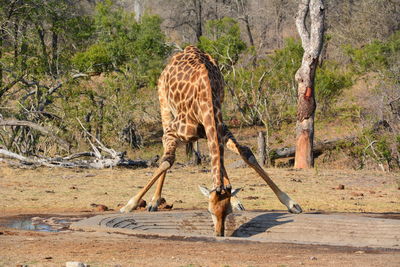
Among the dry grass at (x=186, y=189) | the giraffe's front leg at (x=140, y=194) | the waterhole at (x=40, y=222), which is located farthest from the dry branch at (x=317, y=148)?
the waterhole at (x=40, y=222)

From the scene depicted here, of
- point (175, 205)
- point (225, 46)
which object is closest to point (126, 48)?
point (225, 46)

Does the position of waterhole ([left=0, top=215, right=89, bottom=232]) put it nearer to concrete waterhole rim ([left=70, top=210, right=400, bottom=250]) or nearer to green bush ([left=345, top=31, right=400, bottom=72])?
concrete waterhole rim ([left=70, top=210, right=400, bottom=250])

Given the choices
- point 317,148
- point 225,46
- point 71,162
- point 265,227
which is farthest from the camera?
point 225,46

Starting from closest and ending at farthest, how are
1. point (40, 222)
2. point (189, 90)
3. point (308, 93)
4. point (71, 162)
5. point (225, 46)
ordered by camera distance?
1. point (40, 222)
2. point (189, 90)
3. point (71, 162)
4. point (308, 93)
5. point (225, 46)

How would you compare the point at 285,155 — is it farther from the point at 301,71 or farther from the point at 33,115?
the point at 33,115

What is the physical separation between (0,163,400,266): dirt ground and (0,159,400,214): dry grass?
2 centimetres

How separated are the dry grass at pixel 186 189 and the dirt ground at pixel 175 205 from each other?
15 millimetres

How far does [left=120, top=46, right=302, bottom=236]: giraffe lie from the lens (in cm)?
840

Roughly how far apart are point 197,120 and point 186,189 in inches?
148

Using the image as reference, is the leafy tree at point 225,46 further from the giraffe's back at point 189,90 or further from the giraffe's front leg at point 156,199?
the giraffe's front leg at point 156,199

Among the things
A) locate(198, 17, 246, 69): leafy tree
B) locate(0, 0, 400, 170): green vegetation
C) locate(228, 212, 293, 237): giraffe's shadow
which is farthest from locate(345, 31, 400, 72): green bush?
locate(228, 212, 293, 237): giraffe's shadow

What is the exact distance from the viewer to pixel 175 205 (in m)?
11.0

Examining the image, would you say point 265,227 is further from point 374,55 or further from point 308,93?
point 374,55

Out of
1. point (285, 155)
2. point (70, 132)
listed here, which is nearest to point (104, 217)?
point (70, 132)
